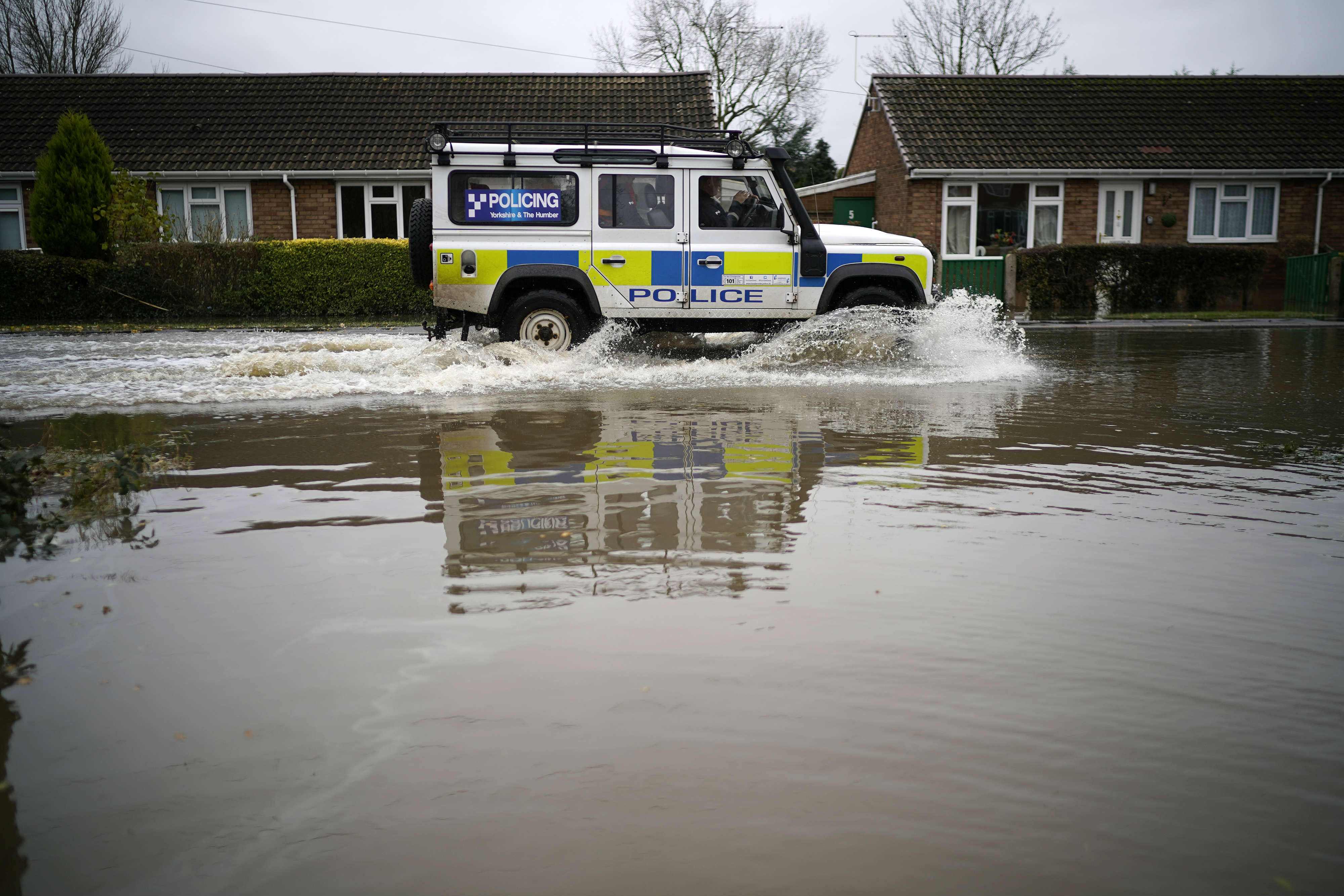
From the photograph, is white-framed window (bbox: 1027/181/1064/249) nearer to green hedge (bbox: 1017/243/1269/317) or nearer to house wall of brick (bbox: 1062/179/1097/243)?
house wall of brick (bbox: 1062/179/1097/243)

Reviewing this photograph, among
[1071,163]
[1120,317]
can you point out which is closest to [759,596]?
[1120,317]

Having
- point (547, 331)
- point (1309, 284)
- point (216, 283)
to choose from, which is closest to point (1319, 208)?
point (1309, 284)

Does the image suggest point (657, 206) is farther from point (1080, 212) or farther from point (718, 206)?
point (1080, 212)

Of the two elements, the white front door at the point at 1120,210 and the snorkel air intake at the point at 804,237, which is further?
the white front door at the point at 1120,210

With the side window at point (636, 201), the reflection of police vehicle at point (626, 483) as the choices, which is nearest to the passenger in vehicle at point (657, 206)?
the side window at point (636, 201)

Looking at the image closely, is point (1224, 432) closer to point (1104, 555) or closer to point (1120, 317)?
point (1104, 555)

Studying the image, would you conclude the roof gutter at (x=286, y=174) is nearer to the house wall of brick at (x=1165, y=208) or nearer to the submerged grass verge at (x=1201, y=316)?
the submerged grass verge at (x=1201, y=316)

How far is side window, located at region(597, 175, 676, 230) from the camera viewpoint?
11055 millimetres

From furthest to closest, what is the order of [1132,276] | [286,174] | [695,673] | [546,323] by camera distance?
[286,174]
[1132,276]
[546,323]
[695,673]

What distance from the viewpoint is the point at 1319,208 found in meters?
25.8

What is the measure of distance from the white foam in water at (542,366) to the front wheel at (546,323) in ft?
0.40

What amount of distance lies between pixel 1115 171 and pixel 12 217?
2548 cm

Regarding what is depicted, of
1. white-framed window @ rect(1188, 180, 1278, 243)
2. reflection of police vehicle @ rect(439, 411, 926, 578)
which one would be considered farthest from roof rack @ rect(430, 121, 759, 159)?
white-framed window @ rect(1188, 180, 1278, 243)

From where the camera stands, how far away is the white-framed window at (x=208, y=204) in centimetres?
2488
